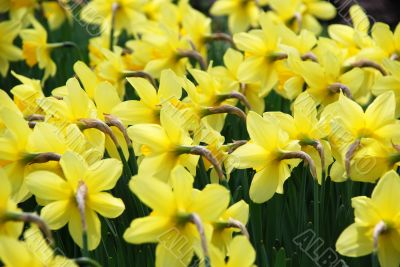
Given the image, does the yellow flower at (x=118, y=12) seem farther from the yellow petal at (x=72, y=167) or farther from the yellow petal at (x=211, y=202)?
the yellow petal at (x=211, y=202)

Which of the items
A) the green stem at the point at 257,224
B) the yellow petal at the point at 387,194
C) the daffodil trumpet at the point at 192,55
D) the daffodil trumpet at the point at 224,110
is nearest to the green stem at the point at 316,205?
the green stem at the point at 257,224

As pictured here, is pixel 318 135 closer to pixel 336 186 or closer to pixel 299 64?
pixel 336 186

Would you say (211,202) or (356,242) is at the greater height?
(211,202)

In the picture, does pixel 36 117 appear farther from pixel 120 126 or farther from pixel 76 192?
pixel 76 192

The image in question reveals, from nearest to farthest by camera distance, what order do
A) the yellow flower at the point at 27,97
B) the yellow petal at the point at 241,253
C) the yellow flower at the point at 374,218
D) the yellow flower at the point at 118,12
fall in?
the yellow petal at the point at 241,253, the yellow flower at the point at 374,218, the yellow flower at the point at 27,97, the yellow flower at the point at 118,12

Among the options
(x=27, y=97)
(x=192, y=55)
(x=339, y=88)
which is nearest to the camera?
(x=27, y=97)

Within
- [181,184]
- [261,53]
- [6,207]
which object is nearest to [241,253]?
[181,184]

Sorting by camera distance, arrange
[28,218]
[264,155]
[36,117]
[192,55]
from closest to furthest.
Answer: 1. [28,218]
2. [264,155]
3. [36,117]
4. [192,55]

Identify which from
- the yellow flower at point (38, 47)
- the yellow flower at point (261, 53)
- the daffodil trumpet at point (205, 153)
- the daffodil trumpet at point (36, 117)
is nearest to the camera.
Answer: the daffodil trumpet at point (205, 153)
